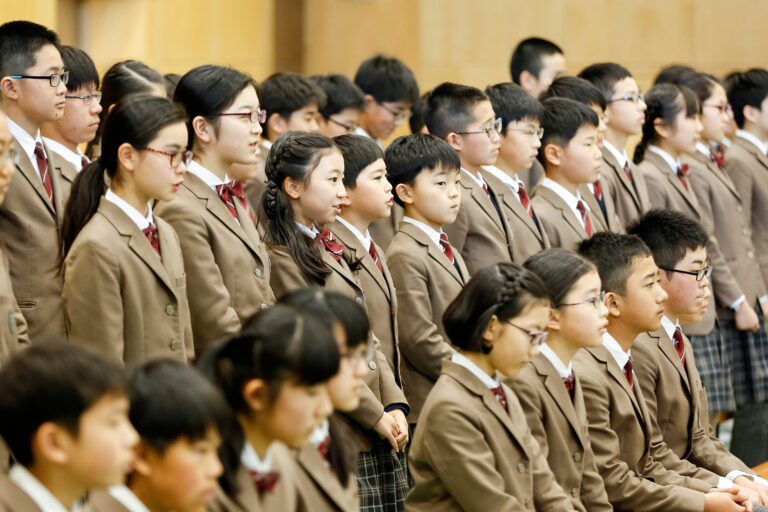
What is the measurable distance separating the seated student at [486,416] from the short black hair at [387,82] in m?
2.35

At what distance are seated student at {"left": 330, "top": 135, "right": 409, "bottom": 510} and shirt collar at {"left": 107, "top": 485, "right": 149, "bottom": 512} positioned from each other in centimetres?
126

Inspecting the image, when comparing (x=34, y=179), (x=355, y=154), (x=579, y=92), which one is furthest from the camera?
(x=579, y=92)

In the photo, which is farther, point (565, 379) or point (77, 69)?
point (77, 69)

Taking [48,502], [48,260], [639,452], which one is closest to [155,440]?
[48,502]

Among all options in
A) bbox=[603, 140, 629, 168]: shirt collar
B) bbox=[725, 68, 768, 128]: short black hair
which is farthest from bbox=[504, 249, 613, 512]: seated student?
bbox=[725, 68, 768, 128]: short black hair

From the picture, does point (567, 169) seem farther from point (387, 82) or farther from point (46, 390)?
point (46, 390)

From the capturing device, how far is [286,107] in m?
4.17

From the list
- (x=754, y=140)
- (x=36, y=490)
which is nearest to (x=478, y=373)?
(x=36, y=490)

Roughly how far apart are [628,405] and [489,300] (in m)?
0.73

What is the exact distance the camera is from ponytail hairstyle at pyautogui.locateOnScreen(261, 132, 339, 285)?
300 centimetres

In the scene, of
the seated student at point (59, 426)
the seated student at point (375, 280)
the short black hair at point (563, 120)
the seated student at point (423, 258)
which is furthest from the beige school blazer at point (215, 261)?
the short black hair at point (563, 120)

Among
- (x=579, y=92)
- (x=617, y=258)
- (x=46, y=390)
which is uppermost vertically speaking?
(x=46, y=390)

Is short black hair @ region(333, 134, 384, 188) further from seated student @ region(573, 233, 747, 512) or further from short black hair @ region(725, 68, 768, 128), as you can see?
short black hair @ region(725, 68, 768, 128)

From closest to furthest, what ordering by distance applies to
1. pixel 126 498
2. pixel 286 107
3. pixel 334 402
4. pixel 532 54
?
pixel 126 498
pixel 334 402
pixel 286 107
pixel 532 54
